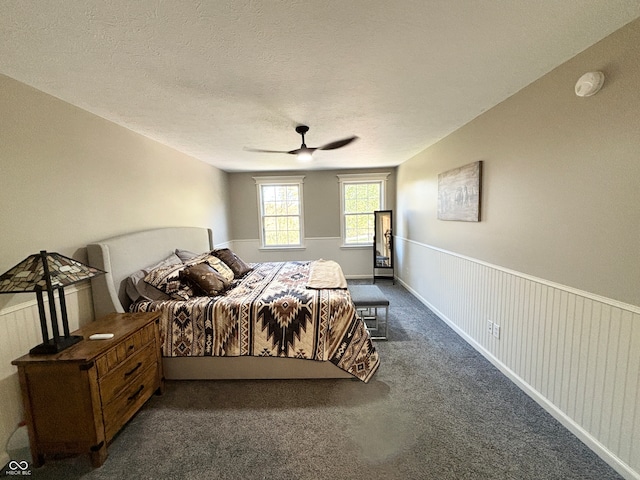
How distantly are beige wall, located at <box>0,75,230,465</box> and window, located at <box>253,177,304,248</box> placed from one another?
2718mm

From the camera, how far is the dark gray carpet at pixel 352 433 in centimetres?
149

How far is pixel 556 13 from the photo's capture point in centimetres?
126

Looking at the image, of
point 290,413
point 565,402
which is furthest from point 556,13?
point 290,413

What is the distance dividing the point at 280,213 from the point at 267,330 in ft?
12.4

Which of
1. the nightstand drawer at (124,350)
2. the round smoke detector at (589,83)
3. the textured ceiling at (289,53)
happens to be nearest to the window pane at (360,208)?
the textured ceiling at (289,53)

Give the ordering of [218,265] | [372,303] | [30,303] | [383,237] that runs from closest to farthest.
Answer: [30,303] < [372,303] < [218,265] < [383,237]

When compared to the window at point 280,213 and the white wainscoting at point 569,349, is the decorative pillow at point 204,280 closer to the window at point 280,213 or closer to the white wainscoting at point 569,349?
the white wainscoting at point 569,349

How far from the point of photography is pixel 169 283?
2441mm

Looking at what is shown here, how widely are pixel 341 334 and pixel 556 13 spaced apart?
2358 mm

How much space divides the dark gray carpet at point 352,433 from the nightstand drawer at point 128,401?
13 centimetres

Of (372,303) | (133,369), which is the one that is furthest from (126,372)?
(372,303)

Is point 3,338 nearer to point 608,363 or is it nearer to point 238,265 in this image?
point 238,265

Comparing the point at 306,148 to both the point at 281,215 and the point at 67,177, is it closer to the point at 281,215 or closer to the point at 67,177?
the point at 67,177

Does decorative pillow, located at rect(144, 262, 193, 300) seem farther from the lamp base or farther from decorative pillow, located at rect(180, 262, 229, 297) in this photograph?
the lamp base
